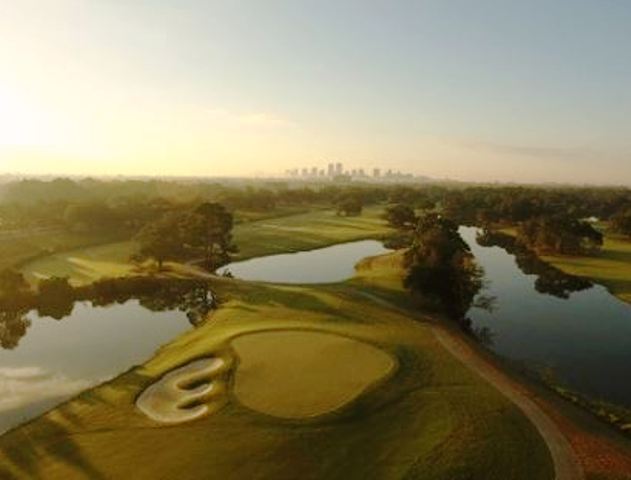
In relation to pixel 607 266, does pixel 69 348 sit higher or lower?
lower

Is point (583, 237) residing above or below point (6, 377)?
above

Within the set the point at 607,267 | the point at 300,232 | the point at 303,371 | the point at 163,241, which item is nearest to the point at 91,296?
the point at 163,241

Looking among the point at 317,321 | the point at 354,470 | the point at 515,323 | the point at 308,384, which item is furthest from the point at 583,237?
the point at 354,470

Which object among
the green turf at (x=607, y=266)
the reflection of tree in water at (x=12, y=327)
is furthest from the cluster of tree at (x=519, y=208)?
the reflection of tree in water at (x=12, y=327)

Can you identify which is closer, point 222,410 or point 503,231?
point 222,410

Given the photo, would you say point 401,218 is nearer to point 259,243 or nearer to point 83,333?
point 259,243

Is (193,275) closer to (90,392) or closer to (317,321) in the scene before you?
(317,321)
